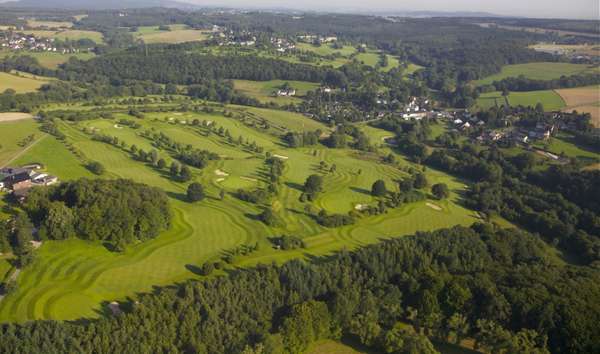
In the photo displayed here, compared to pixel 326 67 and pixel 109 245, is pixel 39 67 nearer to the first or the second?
pixel 326 67

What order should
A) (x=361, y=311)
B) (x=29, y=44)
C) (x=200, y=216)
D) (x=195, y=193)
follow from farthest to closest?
(x=29, y=44)
(x=195, y=193)
(x=200, y=216)
(x=361, y=311)

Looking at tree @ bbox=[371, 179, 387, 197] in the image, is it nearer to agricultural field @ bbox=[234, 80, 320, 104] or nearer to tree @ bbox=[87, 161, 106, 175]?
tree @ bbox=[87, 161, 106, 175]

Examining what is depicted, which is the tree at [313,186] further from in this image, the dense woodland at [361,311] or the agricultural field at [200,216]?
the dense woodland at [361,311]

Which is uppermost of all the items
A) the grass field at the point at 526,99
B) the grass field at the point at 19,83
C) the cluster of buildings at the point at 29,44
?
the cluster of buildings at the point at 29,44

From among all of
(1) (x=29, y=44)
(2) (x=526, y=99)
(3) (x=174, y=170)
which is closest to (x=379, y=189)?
(3) (x=174, y=170)

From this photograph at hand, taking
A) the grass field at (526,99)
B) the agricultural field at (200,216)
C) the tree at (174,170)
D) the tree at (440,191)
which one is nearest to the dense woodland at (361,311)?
the agricultural field at (200,216)

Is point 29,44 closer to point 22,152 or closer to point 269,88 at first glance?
point 269,88
